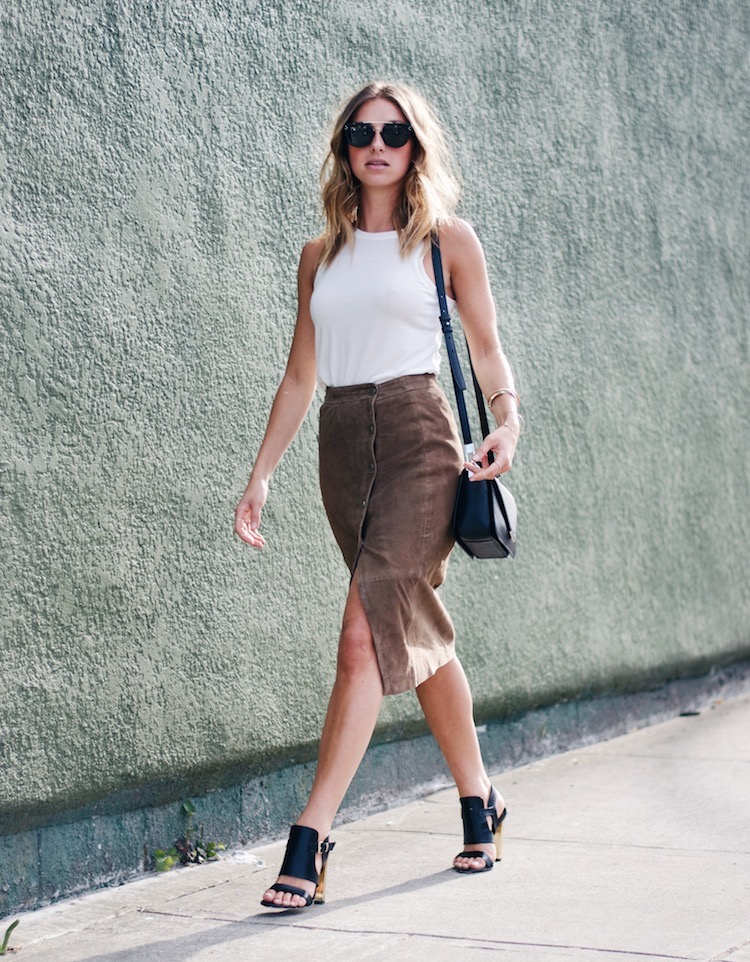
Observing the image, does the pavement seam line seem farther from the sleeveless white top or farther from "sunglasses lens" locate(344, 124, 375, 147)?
"sunglasses lens" locate(344, 124, 375, 147)

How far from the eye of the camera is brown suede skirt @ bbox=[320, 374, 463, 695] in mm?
3502

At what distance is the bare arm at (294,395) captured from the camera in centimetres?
372

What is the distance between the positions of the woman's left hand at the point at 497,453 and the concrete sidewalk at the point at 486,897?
3.38 feet

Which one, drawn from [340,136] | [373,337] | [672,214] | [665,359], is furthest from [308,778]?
[672,214]

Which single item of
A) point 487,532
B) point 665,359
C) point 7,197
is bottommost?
point 487,532

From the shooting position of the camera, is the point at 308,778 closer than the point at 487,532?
No

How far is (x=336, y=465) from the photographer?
3660mm

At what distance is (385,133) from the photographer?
3.59 meters

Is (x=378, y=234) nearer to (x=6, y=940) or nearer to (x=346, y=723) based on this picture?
(x=346, y=723)

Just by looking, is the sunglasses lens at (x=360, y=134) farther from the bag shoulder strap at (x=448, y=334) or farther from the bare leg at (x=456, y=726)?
the bare leg at (x=456, y=726)

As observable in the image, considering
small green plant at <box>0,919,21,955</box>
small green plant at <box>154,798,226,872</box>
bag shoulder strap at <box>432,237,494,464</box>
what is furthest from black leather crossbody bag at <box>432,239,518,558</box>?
small green plant at <box>0,919,21,955</box>

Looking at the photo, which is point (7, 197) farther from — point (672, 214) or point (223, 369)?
point (672, 214)

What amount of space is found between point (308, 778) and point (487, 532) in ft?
4.28

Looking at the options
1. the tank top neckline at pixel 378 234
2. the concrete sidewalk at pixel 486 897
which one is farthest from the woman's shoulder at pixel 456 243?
the concrete sidewalk at pixel 486 897
